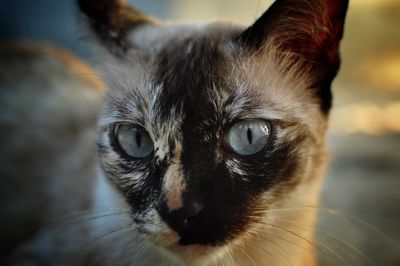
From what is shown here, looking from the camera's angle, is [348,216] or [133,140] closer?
[133,140]

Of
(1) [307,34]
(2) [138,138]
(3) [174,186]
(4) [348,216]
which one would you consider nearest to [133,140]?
(2) [138,138]

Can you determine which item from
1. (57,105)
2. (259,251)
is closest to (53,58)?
(57,105)

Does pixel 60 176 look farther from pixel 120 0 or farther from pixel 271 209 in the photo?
pixel 271 209

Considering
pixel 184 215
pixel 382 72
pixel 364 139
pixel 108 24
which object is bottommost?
pixel 184 215

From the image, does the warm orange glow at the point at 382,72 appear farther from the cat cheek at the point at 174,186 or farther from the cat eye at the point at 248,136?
the cat cheek at the point at 174,186

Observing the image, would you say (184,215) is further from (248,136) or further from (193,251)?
(248,136)

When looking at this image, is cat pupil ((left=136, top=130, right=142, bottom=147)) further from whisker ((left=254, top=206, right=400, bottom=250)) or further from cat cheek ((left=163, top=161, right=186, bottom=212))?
whisker ((left=254, top=206, right=400, bottom=250))
